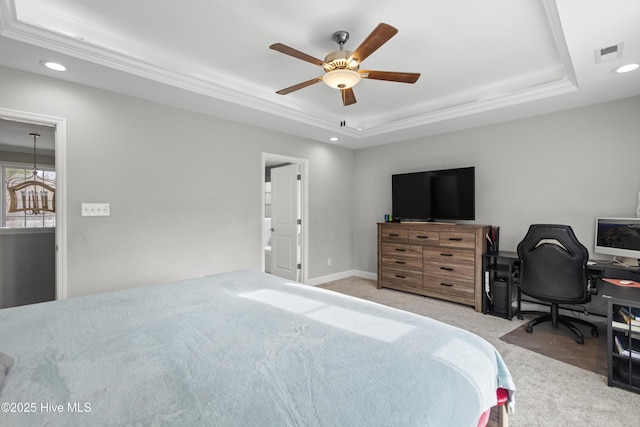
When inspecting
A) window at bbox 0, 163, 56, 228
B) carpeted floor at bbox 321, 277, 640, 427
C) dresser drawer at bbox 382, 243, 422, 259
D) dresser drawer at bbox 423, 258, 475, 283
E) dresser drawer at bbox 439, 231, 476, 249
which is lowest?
carpeted floor at bbox 321, 277, 640, 427

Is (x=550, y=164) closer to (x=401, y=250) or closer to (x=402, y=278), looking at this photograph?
(x=401, y=250)

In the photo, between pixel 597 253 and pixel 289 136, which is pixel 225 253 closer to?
pixel 289 136

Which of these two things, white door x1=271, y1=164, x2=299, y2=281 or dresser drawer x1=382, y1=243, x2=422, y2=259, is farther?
white door x1=271, y1=164, x2=299, y2=281

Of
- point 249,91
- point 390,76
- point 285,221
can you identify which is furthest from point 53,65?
point 285,221

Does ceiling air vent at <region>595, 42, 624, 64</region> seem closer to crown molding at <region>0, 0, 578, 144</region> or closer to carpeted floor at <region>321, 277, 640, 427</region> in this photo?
crown molding at <region>0, 0, 578, 144</region>

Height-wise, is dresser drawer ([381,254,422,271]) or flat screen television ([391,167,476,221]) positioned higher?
flat screen television ([391,167,476,221])

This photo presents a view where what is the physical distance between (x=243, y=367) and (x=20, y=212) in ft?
22.1

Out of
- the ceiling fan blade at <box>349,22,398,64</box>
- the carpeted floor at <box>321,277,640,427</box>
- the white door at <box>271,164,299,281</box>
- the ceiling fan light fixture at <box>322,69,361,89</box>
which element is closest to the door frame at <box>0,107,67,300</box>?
the ceiling fan light fixture at <box>322,69,361,89</box>

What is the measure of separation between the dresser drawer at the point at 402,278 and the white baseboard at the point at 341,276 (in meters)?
0.62

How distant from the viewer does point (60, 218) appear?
2.69 meters

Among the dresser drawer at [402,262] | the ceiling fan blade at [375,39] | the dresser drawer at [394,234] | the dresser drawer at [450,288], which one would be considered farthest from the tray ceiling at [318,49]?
the dresser drawer at [450,288]

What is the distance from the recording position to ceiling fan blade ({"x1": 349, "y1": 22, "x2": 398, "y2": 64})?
1823 mm

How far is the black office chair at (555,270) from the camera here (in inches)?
109

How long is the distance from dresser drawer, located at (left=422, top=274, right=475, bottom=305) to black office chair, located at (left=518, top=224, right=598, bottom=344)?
68cm
